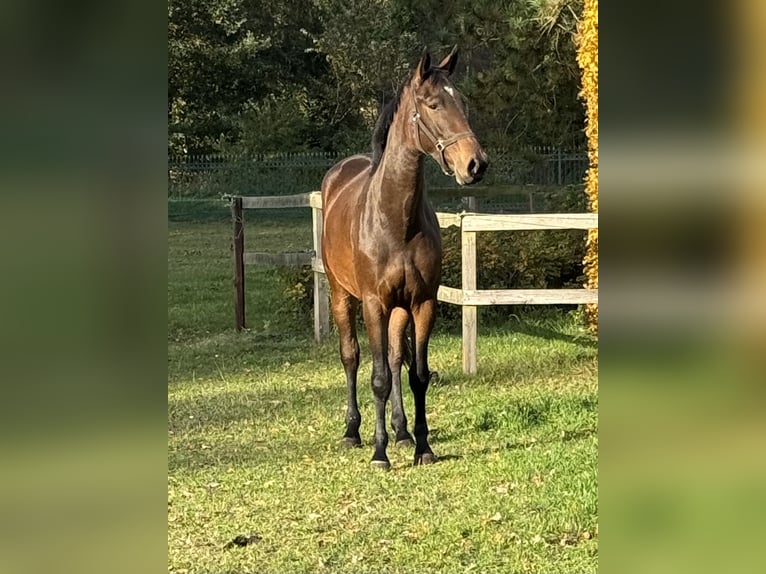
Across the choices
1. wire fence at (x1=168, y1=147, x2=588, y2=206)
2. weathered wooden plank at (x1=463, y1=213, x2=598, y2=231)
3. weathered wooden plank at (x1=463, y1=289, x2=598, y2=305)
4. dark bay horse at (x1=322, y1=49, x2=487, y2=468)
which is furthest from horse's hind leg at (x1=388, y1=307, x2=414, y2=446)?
wire fence at (x1=168, y1=147, x2=588, y2=206)

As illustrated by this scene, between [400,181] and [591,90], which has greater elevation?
[591,90]

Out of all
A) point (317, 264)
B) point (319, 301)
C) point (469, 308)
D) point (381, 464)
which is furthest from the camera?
point (319, 301)

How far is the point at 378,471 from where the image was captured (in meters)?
4.96

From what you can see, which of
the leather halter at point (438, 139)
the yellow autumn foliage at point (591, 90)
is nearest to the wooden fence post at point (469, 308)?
the yellow autumn foliage at point (591, 90)

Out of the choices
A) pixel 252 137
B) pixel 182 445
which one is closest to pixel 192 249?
pixel 252 137

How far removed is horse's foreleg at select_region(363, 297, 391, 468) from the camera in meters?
5.04

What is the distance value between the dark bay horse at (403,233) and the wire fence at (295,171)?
1302cm

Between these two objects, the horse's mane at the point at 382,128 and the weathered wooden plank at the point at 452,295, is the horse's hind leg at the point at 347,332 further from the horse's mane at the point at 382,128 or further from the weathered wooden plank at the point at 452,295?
the weathered wooden plank at the point at 452,295

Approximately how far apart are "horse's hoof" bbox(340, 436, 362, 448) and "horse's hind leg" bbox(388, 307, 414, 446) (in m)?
0.22

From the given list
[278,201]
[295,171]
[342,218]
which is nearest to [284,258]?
[278,201]

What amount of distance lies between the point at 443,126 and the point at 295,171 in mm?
15454

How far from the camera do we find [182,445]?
18.6 ft

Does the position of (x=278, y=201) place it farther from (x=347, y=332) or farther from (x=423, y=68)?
(x=423, y=68)

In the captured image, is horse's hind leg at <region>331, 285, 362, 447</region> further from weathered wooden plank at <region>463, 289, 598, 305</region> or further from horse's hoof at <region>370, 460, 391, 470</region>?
weathered wooden plank at <region>463, 289, 598, 305</region>
